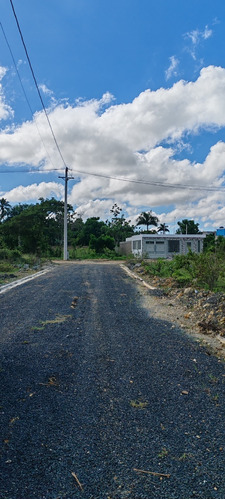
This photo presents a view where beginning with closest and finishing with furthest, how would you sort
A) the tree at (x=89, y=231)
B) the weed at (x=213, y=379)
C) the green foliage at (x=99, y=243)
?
the weed at (x=213, y=379), the green foliage at (x=99, y=243), the tree at (x=89, y=231)

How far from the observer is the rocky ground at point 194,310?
5281 mm

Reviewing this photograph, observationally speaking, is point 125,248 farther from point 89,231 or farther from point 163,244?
point 89,231

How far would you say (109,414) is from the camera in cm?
278

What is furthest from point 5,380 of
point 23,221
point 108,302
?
Result: point 23,221

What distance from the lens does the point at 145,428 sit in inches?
102

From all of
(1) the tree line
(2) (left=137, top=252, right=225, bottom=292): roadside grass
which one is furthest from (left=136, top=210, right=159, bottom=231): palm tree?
(2) (left=137, top=252, right=225, bottom=292): roadside grass

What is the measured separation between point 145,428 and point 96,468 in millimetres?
584

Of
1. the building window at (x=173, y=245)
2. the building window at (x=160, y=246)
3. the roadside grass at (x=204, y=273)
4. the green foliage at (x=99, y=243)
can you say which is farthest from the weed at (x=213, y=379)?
the green foliage at (x=99, y=243)

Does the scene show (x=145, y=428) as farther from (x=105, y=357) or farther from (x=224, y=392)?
(x=105, y=357)

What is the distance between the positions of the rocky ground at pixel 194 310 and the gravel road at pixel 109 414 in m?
0.42

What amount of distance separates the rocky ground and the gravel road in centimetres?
42

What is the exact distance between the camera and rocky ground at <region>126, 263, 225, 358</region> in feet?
17.3

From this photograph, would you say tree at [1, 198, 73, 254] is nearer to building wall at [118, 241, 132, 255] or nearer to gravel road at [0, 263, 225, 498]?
building wall at [118, 241, 132, 255]

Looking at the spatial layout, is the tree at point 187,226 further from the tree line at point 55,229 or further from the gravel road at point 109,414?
the gravel road at point 109,414
